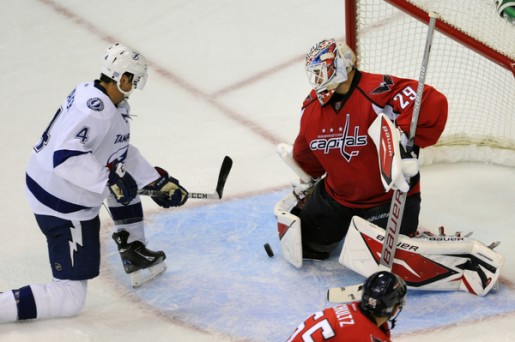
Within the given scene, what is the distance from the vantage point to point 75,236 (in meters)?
3.60

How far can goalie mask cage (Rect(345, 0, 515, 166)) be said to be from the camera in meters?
4.34

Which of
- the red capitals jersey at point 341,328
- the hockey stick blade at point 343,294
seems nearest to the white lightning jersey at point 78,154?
the hockey stick blade at point 343,294

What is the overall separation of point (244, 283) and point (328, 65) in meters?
0.86

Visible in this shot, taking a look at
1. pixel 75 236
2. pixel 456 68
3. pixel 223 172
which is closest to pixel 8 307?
pixel 75 236

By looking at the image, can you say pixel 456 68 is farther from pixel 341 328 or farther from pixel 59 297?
pixel 341 328

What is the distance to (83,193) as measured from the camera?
3566mm

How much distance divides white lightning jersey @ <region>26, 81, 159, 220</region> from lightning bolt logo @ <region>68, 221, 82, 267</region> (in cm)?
3

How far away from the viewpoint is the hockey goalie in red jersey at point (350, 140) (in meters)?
3.65

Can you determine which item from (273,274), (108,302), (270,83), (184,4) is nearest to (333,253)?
(273,274)

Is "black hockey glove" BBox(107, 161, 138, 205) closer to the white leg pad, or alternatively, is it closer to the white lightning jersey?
the white lightning jersey

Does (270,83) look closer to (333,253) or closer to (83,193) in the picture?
(333,253)

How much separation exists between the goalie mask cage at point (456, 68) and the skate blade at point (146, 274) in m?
1.24

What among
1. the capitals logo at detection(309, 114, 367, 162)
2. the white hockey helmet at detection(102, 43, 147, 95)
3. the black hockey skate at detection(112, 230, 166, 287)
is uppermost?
the white hockey helmet at detection(102, 43, 147, 95)

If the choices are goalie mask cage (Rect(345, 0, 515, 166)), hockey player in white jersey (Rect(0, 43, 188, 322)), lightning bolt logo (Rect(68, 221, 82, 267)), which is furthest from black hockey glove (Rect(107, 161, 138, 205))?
goalie mask cage (Rect(345, 0, 515, 166))
